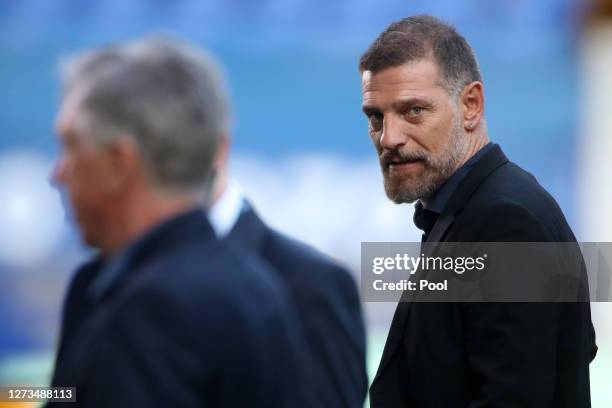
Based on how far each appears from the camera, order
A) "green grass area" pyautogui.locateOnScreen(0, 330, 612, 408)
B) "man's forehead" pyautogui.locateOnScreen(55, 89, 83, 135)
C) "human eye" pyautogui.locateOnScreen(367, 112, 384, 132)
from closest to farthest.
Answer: "man's forehead" pyautogui.locateOnScreen(55, 89, 83, 135), "human eye" pyautogui.locateOnScreen(367, 112, 384, 132), "green grass area" pyautogui.locateOnScreen(0, 330, 612, 408)

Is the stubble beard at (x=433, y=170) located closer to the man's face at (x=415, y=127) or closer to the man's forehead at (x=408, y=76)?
the man's face at (x=415, y=127)

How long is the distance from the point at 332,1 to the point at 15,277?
2.49 metres

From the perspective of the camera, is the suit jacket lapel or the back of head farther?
the back of head

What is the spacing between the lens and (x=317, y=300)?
158cm

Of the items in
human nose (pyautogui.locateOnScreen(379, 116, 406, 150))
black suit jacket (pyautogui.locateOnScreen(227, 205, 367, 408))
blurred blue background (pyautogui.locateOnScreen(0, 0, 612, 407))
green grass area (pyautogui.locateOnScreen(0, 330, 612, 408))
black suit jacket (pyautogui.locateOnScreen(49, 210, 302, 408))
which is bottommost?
black suit jacket (pyautogui.locateOnScreen(49, 210, 302, 408))

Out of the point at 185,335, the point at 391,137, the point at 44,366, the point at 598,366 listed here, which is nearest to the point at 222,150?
the point at 185,335

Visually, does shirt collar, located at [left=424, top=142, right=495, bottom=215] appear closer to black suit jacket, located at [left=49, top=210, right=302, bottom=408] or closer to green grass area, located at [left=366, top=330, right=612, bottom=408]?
black suit jacket, located at [left=49, top=210, right=302, bottom=408]

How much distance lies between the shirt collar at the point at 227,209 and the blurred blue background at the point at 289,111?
13.5 ft

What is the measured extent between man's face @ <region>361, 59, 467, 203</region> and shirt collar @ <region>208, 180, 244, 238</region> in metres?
0.48

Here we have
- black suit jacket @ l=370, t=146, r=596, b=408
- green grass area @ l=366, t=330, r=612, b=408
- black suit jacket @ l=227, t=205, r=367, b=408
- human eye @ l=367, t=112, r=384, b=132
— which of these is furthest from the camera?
green grass area @ l=366, t=330, r=612, b=408

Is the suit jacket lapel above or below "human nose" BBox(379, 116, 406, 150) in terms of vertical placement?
below

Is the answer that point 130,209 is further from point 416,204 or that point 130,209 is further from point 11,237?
point 11,237

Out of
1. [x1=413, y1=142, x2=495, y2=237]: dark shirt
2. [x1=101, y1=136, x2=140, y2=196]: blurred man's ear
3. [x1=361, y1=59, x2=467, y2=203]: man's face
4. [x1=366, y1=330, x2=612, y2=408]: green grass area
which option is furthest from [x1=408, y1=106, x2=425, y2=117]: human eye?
[x1=366, y1=330, x2=612, y2=408]: green grass area

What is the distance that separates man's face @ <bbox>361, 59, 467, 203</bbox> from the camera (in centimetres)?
205
